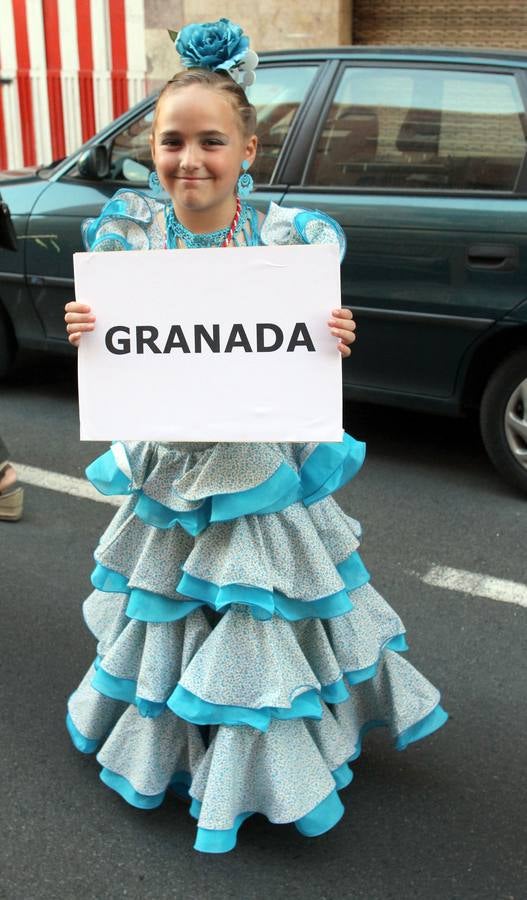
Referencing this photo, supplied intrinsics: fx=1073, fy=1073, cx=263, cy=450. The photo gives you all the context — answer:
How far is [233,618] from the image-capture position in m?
2.30

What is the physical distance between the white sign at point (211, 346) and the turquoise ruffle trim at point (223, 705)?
57cm

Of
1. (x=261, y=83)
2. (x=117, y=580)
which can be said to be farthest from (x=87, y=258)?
(x=261, y=83)

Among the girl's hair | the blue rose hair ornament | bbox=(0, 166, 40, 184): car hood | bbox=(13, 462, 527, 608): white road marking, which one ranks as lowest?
bbox=(13, 462, 527, 608): white road marking

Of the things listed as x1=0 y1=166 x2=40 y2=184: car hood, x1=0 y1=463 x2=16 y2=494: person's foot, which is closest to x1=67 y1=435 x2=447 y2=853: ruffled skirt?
x1=0 y1=463 x2=16 y2=494: person's foot

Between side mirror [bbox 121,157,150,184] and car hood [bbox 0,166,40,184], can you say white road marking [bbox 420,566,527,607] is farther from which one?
car hood [bbox 0,166,40,184]

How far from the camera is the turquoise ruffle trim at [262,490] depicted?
89.7 inches

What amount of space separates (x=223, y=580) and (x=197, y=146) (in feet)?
2.96

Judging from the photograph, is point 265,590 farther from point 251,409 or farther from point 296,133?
point 296,133

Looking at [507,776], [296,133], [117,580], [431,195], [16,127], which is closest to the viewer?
[117,580]

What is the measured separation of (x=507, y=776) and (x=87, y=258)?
64.6 inches

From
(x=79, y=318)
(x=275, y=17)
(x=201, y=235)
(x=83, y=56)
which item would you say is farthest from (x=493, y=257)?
(x=83, y=56)

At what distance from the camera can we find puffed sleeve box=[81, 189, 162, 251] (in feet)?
7.66

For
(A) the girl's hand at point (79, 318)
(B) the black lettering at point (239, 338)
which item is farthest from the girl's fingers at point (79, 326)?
(B) the black lettering at point (239, 338)

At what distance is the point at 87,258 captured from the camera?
2223mm
